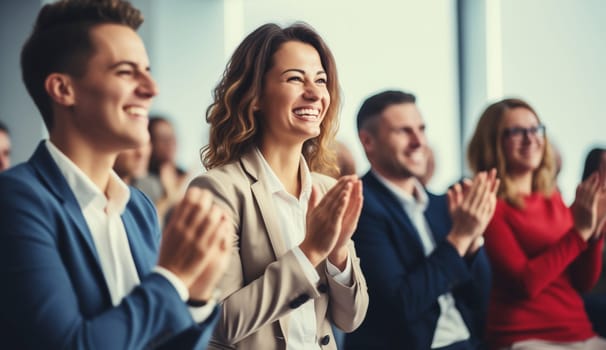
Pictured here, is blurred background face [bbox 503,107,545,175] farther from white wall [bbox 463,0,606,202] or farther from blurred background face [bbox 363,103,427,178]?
white wall [bbox 463,0,606,202]

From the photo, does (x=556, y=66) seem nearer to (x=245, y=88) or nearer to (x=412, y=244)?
(x=412, y=244)

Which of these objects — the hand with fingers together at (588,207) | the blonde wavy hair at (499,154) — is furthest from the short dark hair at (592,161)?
the hand with fingers together at (588,207)

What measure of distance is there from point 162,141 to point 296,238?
8.21ft

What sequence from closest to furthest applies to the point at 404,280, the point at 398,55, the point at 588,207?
the point at 404,280, the point at 588,207, the point at 398,55

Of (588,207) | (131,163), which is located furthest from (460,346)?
(131,163)

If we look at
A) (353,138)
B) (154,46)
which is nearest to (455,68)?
(353,138)

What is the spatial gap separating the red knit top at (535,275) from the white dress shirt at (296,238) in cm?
99

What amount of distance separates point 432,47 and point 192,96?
2371 mm

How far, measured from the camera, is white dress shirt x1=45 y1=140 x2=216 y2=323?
114cm

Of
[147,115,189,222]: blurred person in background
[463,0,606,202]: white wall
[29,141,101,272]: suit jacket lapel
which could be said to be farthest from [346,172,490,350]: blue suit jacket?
[463,0,606,202]: white wall

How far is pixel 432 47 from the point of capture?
17.4 ft

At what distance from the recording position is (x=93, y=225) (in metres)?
1.17

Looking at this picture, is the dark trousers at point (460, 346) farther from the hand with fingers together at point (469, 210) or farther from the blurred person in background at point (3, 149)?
the blurred person in background at point (3, 149)

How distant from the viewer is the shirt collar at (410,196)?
90.9 inches
